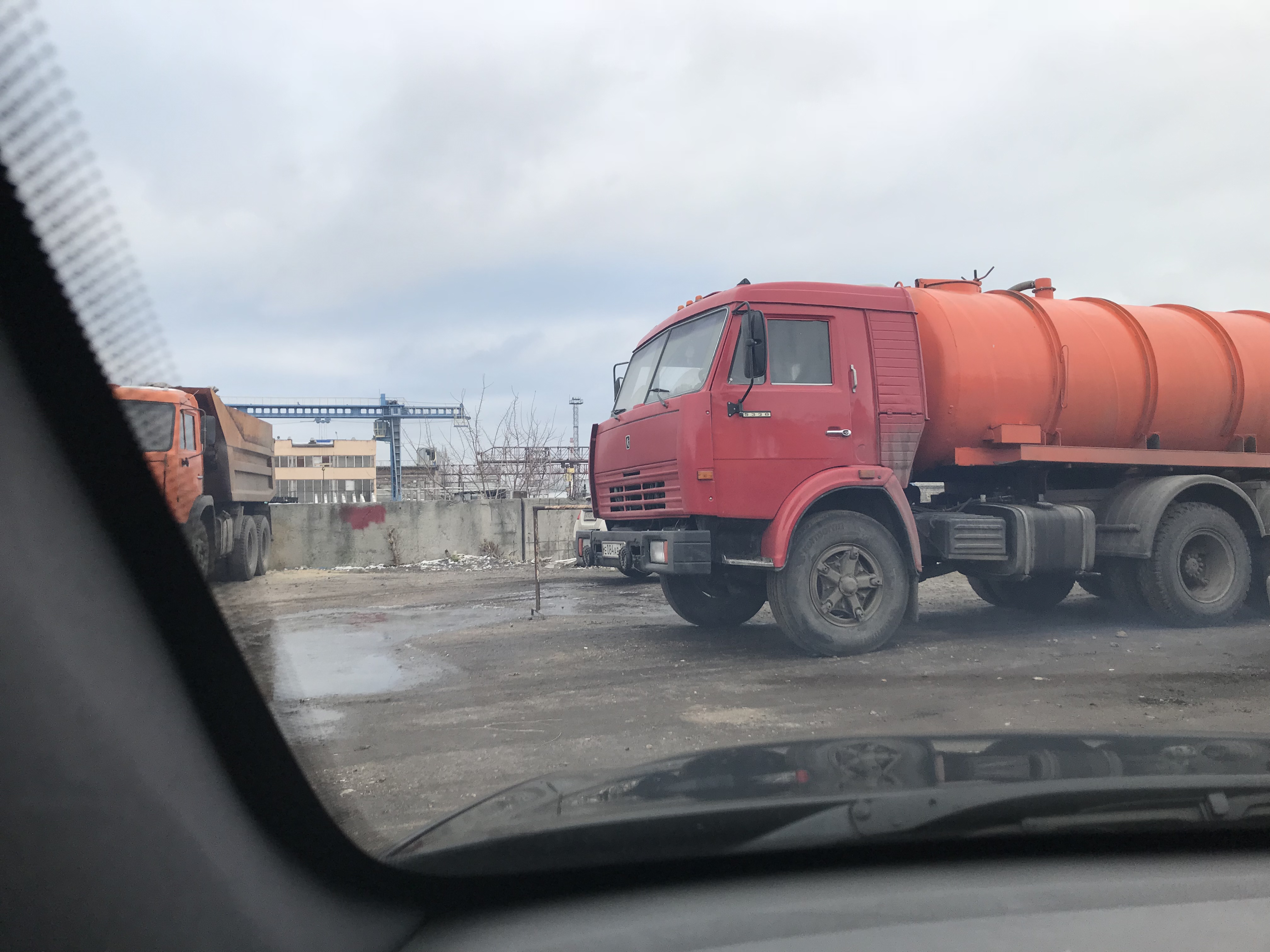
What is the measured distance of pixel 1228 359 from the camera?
331 inches

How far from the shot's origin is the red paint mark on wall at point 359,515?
701 inches

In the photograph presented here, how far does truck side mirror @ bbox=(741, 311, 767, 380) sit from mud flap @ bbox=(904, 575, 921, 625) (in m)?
2.07

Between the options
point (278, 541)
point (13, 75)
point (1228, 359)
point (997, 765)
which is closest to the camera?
point (13, 75)

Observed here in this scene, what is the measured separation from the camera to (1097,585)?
9102 millimetres

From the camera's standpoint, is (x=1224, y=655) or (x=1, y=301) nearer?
(x=1, y=301)

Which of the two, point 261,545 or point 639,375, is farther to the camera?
point 639,375

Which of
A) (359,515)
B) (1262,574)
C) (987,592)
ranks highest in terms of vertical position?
(359,515)

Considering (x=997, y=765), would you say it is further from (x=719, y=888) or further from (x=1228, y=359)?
(x=1228, y=359)

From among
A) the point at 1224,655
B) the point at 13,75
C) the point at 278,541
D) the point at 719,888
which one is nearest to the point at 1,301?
the point at 13,75

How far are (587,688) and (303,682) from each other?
200cm

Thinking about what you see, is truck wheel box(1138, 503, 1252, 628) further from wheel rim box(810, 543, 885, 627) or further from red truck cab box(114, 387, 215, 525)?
red truck cab box(114, 387, 215, 525)

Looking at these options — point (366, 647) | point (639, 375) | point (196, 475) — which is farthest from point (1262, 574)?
point (196, 475)

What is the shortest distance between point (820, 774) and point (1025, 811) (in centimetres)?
46

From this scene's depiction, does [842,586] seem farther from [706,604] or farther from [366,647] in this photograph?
[366,647]
